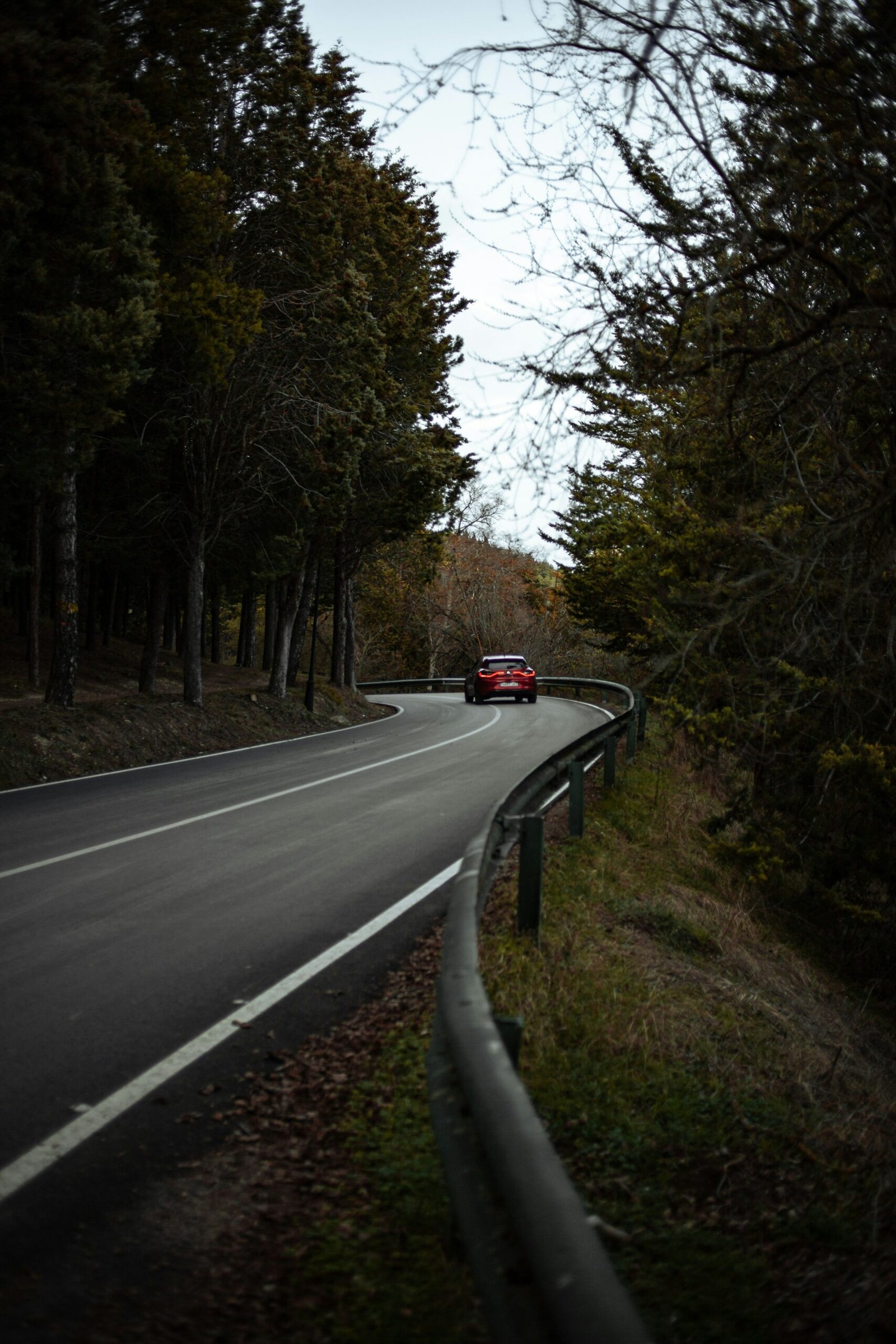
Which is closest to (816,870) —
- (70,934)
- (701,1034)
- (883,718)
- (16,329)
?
(883,718)

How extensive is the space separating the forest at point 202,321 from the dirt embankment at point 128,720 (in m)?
0.90

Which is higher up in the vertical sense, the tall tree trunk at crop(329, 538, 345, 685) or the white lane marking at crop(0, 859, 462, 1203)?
the tall tree trunk at crop(329, 538, 345, 685)

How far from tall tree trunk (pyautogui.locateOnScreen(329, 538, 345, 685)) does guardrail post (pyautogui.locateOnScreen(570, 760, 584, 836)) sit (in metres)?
23.8

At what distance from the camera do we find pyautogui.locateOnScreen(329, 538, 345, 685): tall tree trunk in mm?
34094

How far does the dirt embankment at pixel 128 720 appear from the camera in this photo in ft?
52.1

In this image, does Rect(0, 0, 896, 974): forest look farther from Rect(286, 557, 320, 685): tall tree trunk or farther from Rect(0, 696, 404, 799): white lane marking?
Rect(0, 696, 404, 799): white lane marking

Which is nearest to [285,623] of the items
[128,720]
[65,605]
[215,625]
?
[128,720]

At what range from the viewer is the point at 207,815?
1152 centimetres

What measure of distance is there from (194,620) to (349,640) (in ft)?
42.8

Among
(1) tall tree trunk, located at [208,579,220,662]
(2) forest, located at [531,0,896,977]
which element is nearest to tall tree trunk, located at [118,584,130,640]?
(1) tall tree trunk, located at [208,579,220,662]

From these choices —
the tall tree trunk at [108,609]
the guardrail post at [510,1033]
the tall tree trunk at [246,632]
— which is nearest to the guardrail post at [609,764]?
the guardrail post at [510,1033]

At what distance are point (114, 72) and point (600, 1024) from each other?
26.8ft

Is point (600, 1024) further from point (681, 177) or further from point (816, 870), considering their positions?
point (816, 870)

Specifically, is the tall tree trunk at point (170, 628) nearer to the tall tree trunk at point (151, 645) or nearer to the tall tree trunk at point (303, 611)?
the tall tree trunk at point (303, 611)
